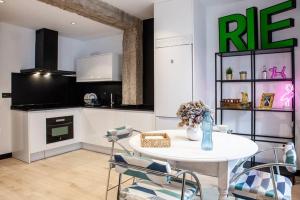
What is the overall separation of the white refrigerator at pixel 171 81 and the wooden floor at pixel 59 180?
1031 mm

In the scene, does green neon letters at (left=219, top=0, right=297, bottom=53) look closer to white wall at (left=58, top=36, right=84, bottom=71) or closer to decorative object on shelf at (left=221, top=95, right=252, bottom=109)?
decorative object on shelf at (left=221, top=95, right=252, bottom=109)

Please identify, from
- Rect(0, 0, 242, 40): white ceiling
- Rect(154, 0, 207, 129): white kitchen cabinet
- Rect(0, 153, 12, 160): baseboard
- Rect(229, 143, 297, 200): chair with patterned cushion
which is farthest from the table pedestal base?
Rect(0, 153, 12, 160): baseboard

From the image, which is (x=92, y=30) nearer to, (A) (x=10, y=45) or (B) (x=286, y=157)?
(A) (x=10, y=45)

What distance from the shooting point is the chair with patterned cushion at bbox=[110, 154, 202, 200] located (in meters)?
1.35

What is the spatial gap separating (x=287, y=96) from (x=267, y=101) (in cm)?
26

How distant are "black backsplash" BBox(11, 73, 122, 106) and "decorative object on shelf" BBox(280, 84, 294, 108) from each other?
3042mm

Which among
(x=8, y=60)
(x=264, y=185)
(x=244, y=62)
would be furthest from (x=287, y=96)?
(x=8, y=60)

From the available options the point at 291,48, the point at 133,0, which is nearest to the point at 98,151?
the point at 133,0

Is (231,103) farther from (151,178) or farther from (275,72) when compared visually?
(151,178)

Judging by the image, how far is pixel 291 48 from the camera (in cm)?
292

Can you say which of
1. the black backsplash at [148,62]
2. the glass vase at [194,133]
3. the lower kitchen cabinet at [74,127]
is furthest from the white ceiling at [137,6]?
the glass vase at [194,133]

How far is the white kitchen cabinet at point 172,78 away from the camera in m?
3.18

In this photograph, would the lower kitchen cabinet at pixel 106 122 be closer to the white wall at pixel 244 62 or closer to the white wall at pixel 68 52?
the white wall at pixel 244 62

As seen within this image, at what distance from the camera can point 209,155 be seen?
60.7 inches
